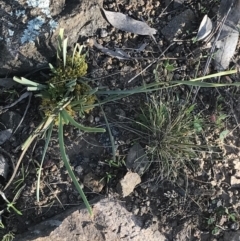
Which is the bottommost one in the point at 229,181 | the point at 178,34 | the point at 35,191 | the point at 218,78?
the point at 229,181

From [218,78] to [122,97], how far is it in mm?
518

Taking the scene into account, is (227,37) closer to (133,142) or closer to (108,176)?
(133,142)

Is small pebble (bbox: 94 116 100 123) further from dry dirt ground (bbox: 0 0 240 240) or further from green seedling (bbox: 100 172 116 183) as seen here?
green seedling (bbox: 100 172 116 183)

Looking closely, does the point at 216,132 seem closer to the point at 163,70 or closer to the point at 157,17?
the point at 163,70

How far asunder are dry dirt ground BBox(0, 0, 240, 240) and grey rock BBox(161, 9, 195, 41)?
0.02 m

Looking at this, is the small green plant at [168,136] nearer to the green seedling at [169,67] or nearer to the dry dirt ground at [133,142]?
the dry dirt ground at [133,142]

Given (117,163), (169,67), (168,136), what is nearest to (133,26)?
(169,67)

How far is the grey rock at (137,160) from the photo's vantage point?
2.43 meters

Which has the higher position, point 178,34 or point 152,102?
point 178,34

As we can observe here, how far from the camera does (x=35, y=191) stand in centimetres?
240

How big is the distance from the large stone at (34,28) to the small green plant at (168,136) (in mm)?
517

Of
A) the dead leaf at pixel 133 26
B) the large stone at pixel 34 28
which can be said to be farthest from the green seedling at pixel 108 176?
the dead leaf at pixel 133 26

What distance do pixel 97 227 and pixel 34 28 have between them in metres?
0.98

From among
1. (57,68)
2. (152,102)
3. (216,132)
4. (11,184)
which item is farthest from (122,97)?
(11,184)
